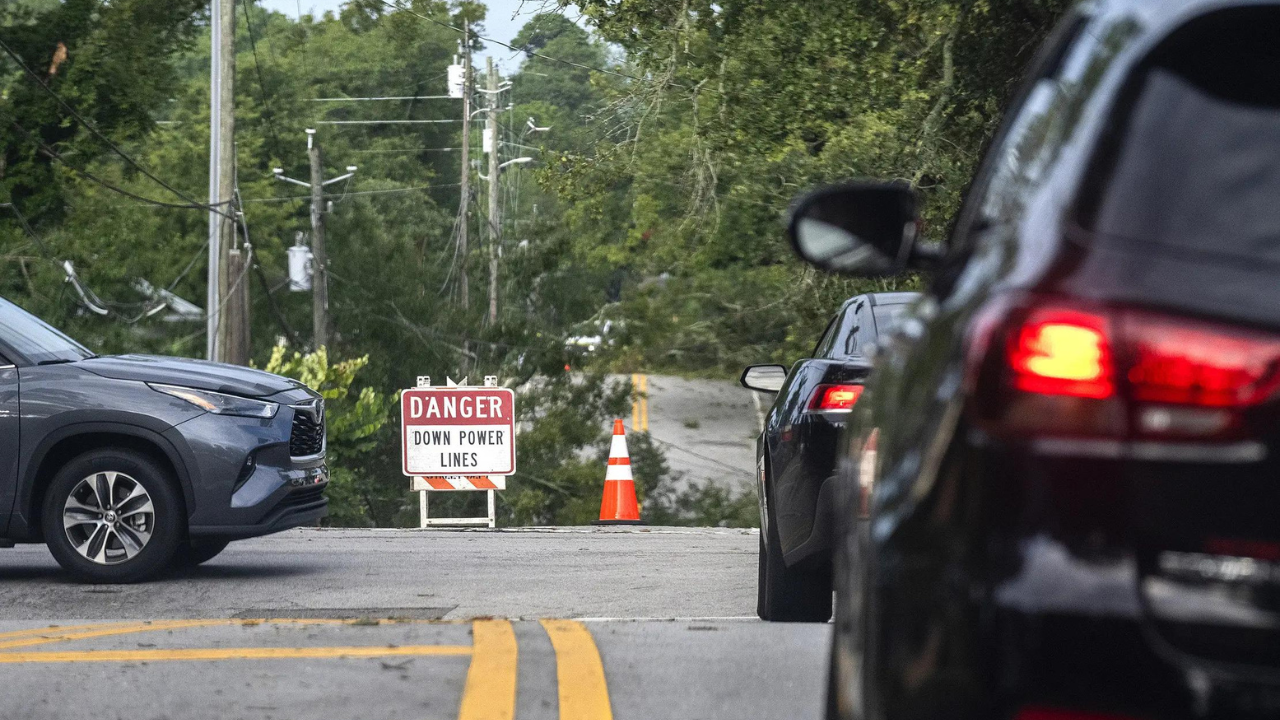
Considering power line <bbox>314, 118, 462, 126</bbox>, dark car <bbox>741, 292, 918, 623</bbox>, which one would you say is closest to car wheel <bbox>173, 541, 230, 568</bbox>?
dark car <bbox>741, 292, 918, 623</bbox>

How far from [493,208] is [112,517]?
36211 mm

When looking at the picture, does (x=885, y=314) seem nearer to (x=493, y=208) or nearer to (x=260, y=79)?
(x=260, y=79)

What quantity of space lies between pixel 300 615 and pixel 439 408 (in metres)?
9.97

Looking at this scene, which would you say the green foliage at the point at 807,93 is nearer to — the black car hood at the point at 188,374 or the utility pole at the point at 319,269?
the black car hood at the point at 188,374

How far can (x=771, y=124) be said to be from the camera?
16109 millimetres

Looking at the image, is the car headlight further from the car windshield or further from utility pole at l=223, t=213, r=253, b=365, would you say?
utility pole at l=223, t=213, r=253, b=365

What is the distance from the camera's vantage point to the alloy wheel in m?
9.84

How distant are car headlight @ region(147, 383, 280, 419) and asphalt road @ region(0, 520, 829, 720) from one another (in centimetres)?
97

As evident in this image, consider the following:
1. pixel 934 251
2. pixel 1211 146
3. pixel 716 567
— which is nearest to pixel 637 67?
pixel 716 567

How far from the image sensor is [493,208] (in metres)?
45.8

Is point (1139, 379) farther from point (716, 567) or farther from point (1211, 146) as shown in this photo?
point (716, 567)

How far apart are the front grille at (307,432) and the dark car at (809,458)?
11.2ft

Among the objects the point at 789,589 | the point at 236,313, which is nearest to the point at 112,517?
the point at 789,589

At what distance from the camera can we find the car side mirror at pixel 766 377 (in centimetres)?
869
